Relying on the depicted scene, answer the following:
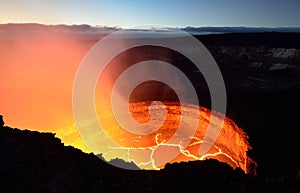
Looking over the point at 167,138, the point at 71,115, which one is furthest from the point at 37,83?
the point at 167,138

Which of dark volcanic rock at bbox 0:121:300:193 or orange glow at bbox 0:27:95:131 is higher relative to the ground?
orange glow at bbox 0:27:95:131

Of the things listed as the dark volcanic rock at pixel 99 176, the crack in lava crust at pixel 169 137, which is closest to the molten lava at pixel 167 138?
the crack in lava crust at pixel 169 137

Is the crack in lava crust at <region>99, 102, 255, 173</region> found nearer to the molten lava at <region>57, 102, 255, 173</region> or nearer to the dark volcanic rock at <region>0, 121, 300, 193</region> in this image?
the molten lava at <region>57, 102, 255, 173</region>

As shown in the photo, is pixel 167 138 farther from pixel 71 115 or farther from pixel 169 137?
pixel 71 115

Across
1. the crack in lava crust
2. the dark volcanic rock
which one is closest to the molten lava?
the crack in lava crust

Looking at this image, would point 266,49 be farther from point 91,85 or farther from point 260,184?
point 260,184
